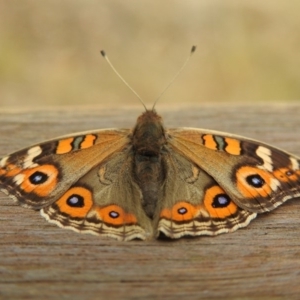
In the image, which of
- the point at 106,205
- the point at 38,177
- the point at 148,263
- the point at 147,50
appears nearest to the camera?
the point at 148,263

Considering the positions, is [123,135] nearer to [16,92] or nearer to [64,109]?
[64,109]

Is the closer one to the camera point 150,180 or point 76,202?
point 76,202

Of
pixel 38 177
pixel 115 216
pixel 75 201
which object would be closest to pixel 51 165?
pixel 38 177

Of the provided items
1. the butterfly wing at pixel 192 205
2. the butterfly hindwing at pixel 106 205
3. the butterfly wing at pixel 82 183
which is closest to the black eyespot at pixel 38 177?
the butterfly wing at pixel 82 183

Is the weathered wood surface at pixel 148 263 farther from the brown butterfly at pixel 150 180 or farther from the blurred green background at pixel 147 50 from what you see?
the blurred green background at pixel 147 50

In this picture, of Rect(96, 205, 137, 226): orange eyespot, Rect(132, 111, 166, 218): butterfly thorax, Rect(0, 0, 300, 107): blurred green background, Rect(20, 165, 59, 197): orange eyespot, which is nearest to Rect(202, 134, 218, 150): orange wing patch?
Rect(132, 111, 166, 218): butterfly thorax

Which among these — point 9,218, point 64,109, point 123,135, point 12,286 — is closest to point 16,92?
point 64,109

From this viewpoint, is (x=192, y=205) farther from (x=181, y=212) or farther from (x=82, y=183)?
(x=82, y=183)
